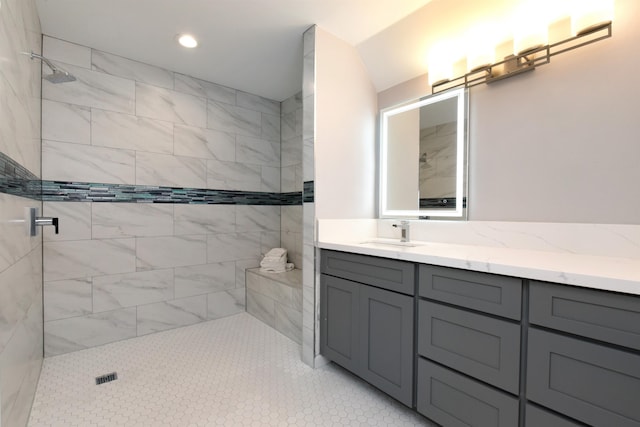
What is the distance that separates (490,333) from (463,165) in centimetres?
109

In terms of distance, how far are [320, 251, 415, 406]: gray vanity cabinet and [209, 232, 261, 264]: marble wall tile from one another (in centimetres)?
139

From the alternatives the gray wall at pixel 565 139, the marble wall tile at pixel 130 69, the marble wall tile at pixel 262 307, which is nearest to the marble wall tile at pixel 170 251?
the marble wall tile at pixel 262 307

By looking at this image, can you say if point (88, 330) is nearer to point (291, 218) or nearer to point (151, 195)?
point (151, 195)

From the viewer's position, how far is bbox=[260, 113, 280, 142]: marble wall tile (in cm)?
327

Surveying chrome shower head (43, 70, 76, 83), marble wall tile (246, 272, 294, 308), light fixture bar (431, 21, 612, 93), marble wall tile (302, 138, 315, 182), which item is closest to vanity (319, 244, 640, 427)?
marble wall tile (302, 138, 315, 182)

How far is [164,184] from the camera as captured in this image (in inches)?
103

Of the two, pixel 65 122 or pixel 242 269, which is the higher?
pixel 65 122

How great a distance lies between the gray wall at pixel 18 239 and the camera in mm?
1063

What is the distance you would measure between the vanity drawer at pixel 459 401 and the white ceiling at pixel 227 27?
6.40 feet

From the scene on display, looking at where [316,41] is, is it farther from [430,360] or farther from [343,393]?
[343,393]

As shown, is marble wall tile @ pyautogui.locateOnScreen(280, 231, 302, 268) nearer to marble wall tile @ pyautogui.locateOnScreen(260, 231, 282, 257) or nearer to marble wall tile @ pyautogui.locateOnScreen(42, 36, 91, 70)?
marble wall tile @ pyautogui.locateOnScreen(260, 231, 282, 257)

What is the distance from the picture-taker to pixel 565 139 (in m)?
1.47

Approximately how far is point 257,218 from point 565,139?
2655mm

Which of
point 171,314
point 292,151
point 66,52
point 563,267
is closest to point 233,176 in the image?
point 292,151
